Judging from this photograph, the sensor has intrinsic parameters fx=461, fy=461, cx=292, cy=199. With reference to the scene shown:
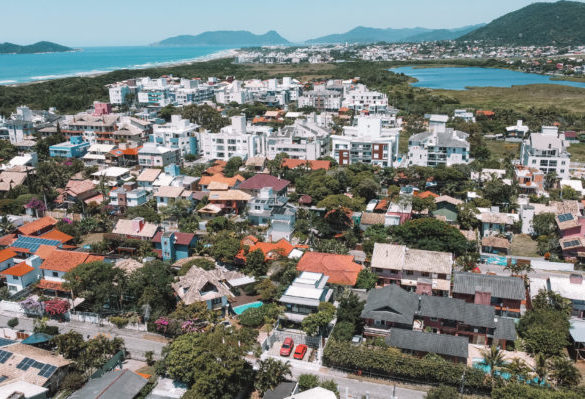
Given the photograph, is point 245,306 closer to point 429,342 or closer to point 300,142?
point 429,342

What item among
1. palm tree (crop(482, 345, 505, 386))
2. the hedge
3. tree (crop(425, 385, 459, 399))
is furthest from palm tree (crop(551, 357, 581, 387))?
tree (crop(425, 385, 459, 399))

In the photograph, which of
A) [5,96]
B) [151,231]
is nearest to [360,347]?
[151,231]

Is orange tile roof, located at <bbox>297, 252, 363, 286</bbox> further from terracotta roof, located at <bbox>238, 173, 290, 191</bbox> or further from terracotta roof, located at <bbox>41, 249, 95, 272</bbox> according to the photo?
terracotta roof, located at <bbox>238, 173, 290, 191</bbox>

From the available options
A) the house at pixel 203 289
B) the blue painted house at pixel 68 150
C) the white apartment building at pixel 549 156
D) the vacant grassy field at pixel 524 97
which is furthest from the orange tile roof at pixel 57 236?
the vacant grassy field at pixel 524 97

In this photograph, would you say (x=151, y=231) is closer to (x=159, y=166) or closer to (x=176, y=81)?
(x=159, y=166)

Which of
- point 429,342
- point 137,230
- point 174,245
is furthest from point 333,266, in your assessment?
point 137,230
